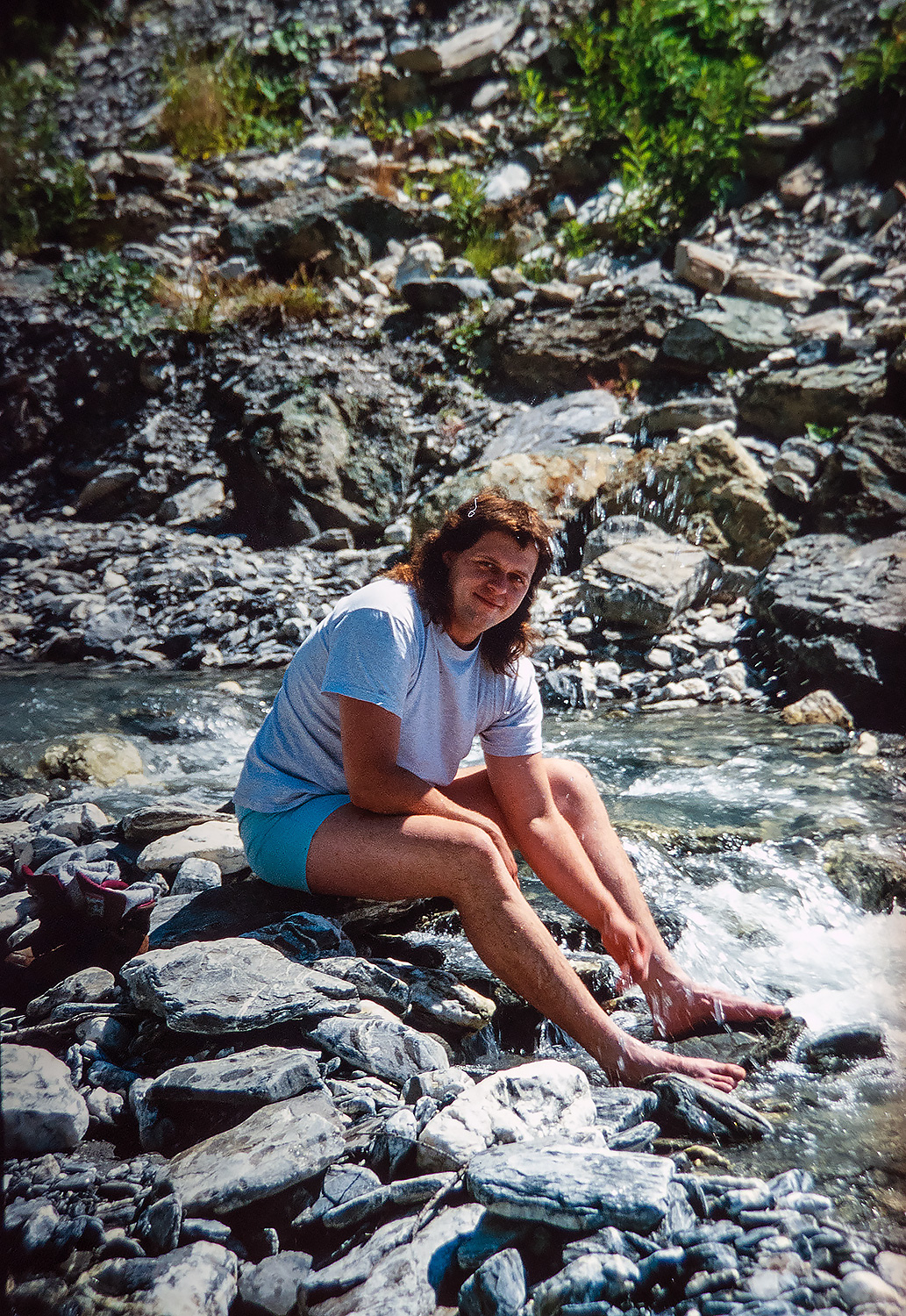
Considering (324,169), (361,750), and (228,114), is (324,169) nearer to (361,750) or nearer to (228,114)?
(228,114)

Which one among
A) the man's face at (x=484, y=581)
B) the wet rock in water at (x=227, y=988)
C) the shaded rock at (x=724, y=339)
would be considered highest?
the shaded rock at (x=724, y=339)

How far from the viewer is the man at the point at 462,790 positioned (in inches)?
81.8

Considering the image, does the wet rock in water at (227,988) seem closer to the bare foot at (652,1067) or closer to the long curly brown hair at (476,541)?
the bare foot at (652,1067)

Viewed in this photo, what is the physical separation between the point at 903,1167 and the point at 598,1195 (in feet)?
2.68

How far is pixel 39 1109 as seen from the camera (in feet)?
5.32

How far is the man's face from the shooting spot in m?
2.36

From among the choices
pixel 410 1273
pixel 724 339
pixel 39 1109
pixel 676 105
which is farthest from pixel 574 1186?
pixel 676 105

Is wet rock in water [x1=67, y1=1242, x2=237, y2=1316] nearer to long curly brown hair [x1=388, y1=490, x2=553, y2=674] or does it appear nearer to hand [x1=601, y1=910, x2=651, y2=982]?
hand [x1=601, y1=910, x2=651, y2=982]

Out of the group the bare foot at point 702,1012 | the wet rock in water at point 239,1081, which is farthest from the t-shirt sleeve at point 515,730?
the wet rock in water at point 239,1081

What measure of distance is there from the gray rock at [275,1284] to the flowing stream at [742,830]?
96cm

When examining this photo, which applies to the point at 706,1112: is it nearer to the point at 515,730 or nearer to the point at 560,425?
the point at 515,730

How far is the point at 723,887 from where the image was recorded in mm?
3057

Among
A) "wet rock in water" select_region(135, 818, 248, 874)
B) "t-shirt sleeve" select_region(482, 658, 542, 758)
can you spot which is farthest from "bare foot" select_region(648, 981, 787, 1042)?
"wet rock in water" select_region(135, 818, 248, 874)

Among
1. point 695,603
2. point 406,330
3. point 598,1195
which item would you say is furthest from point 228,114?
point 598,1195
